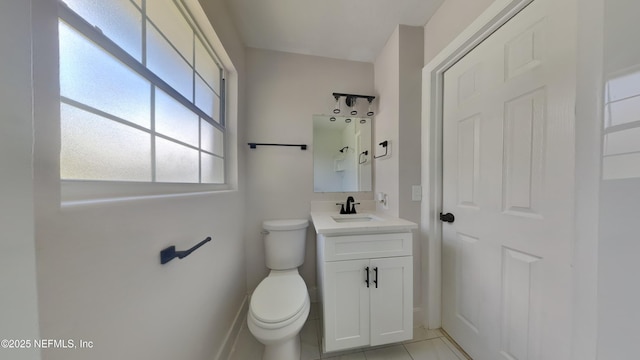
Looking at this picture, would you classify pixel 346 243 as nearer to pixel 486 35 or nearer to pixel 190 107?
pixel 190 107

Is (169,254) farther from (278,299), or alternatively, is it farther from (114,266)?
(278,299)

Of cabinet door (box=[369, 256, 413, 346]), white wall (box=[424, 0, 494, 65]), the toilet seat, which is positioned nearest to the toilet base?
the toilet seat

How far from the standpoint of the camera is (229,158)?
161 cm

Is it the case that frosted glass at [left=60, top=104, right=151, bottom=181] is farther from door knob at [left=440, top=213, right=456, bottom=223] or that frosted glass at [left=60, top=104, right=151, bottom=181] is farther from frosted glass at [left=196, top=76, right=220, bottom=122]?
door knob at [left=440, top=213, right=456, bottom=223]

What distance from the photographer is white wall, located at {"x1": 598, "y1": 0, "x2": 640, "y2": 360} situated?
562 millimetres

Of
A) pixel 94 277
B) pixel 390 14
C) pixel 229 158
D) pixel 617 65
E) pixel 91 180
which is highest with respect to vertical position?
pixel 390 14

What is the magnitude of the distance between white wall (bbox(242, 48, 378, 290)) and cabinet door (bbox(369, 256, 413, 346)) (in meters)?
0.80

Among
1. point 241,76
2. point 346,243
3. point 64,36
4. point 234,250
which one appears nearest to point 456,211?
point 346,243

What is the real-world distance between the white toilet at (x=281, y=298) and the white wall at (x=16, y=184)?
895 mm

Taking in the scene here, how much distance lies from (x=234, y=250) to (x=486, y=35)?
2176 mm

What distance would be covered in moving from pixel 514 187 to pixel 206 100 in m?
1.90

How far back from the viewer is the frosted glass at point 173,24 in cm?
86

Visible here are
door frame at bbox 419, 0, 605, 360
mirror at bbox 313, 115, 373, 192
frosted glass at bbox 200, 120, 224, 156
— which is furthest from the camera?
mirror at bbox 313, 115, 373, 192

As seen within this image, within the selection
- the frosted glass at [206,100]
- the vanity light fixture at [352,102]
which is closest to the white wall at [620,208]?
the vanity light fixture at [352,102]
